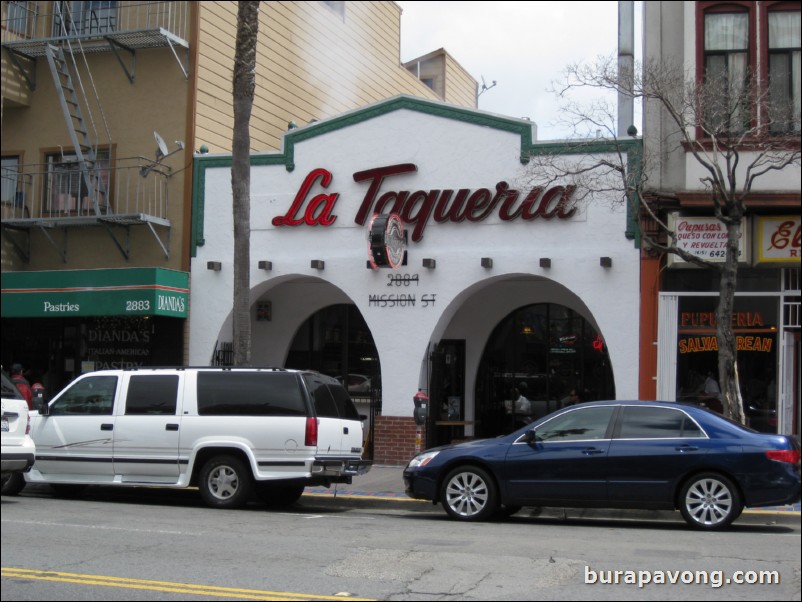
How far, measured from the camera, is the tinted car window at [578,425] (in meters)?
12.0

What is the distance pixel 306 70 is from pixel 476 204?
831cm

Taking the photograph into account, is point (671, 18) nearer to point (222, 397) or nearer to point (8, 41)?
point (222, 397)

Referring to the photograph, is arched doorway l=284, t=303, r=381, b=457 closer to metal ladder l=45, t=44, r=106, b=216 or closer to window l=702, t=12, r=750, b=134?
metal ladder l=45, t=44, r=106, b=216

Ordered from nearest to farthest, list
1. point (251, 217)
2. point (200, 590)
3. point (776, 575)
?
point (200, 590)
point (776, 575)
point (251, 217)

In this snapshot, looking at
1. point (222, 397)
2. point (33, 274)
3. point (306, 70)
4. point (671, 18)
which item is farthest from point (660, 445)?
point (306, 70)

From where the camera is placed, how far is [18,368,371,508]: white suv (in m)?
12.9

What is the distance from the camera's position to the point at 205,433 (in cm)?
1308

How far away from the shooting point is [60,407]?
13.9 metres

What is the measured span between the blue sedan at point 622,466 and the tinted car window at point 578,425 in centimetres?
1

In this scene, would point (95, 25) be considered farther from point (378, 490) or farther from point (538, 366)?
point (378, 490)

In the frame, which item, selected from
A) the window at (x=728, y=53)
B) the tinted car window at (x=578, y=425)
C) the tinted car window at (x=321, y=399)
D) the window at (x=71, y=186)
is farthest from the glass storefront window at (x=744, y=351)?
the window at (x=71, y=186)

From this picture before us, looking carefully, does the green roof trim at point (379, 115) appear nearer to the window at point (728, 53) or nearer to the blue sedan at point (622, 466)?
the window at point (728, 53)

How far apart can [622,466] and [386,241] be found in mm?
7315

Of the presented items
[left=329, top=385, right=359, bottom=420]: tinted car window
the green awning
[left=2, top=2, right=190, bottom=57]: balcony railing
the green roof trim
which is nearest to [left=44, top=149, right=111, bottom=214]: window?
the green awning
